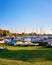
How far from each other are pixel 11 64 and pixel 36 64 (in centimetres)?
208

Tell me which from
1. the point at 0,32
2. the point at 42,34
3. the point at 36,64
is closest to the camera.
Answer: the point at 36,64

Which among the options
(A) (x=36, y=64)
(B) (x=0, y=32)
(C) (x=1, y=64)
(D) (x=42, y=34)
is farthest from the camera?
(B) (x=0, y=32)

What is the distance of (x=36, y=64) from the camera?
11.5 metres

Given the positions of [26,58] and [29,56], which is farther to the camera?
[29,56]

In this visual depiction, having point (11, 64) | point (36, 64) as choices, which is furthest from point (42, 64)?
point (11, 64)

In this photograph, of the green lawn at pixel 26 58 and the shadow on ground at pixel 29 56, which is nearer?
the green lawn at pixel 26 58

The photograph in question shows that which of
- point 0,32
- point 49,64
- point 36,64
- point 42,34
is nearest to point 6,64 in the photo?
point 36,64

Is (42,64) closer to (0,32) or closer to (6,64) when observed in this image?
(6,64)

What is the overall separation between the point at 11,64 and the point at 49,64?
2.95m

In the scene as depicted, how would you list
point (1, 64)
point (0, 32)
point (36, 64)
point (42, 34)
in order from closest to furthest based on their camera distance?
point (1, 64) → point (36, 64) → point (42, 34) → point (0, 32)

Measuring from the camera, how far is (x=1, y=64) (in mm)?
10242

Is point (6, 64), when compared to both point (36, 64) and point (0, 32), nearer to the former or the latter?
point (36, 64)

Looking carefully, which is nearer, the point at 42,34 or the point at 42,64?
the point at 42,64

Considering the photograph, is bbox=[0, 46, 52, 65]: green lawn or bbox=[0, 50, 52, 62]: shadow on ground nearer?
bbox=[0, 46, 52, 65]: green lawn
